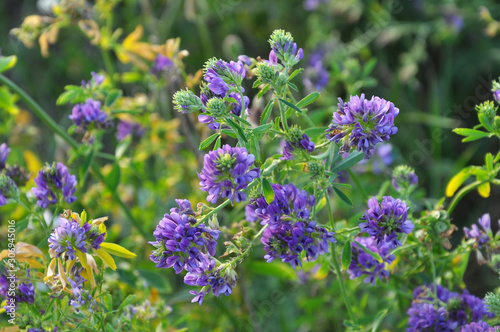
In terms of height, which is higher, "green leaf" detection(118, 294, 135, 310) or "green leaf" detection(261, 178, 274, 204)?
"green leaf" detection(261, 178, 274, 204)

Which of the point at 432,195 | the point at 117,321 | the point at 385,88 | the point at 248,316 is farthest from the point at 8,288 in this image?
the point at 385,88

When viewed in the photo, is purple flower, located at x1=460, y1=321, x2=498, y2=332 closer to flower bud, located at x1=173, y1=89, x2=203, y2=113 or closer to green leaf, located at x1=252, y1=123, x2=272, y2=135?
green leaf, located at x1=252, y1=123, x2=272, y2=135

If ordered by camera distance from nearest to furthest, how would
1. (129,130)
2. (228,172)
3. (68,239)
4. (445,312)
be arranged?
1. (228,172)
2. (68,239)
3. (445,312)
4. (129,130)

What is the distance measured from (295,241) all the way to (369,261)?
239 mm

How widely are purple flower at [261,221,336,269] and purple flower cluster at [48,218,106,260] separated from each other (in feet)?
0.93

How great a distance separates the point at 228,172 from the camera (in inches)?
31.1

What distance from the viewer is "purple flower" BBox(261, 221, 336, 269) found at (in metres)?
0.85

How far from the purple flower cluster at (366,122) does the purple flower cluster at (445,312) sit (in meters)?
0.34

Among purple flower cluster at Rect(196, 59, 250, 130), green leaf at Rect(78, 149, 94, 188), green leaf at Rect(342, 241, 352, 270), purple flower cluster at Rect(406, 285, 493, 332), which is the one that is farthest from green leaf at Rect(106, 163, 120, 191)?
purple flower cluster at Rect(406, 285, 493, 332)

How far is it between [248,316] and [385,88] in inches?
51.5

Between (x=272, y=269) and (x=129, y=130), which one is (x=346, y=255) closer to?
(x=272, y=269)

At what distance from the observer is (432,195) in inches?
85.4

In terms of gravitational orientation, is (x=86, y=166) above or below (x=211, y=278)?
above

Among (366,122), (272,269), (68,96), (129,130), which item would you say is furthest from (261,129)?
(129,130)
